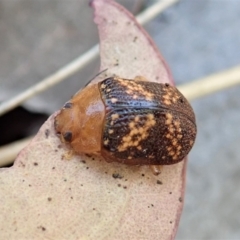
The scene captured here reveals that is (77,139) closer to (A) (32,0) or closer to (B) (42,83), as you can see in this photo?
(B) (42,83)

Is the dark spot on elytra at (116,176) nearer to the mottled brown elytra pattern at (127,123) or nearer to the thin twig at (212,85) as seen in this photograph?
the mottled brown elytra pattern at (127,123)

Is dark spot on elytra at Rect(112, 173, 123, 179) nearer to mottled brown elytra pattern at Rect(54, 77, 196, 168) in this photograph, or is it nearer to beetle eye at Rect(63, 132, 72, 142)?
mottled brown elytra pattern at Rect(54, 77, 196, 168)

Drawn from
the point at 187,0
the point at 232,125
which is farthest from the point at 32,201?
the point at 187,0

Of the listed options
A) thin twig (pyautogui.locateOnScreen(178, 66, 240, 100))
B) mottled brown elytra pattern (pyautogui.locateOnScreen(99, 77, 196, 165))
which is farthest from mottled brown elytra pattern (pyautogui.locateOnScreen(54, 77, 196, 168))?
thin twig (pyautogui.locateOnScreen(178, 66, 240, 100))

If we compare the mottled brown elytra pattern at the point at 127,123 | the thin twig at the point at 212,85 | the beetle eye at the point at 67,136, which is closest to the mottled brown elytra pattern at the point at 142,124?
the mottled brown elytra pattern at the point at 127,123

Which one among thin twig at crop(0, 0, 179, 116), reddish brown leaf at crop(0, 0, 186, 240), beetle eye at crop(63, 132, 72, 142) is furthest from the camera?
thin twig at crop(0, 0, 179, 116)

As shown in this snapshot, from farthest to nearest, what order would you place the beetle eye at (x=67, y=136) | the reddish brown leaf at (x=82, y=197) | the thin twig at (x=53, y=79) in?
the thin twig at (x=53, y=79) < the beetle eye at (x=67, y=136) < the reddish brown leaf at (x=82, y=197)

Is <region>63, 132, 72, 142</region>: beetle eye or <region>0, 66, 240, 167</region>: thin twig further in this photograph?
<region>0, 66, 240, 167</region>: thin twig
